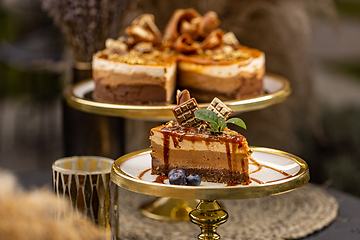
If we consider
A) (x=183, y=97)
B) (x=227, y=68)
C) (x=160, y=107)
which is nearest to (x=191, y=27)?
(x=227, y=68)

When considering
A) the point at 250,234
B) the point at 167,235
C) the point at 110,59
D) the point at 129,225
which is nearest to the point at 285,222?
the point at 250,234

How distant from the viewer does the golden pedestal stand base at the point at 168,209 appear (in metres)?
2.44

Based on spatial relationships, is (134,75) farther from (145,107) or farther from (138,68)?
(145,107)

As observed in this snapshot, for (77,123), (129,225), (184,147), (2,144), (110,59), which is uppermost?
(110,59)

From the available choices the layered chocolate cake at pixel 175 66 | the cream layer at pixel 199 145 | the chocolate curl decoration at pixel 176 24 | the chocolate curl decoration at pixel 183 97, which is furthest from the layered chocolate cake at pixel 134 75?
the cream layer at pixel 199 145

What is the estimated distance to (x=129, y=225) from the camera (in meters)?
2.30

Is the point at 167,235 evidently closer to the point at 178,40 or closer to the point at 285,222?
the point at 285,222

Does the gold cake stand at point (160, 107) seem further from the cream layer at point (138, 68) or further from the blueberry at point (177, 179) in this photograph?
the blueberry at point (177, 179)

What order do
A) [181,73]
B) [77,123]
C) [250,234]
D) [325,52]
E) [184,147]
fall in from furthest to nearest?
1. [325,52]
2. [77,123]
3. [181,73]
4. [250,234]
5. [184,147]

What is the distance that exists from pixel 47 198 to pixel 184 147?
637 mm

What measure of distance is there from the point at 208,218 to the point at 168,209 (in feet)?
2.58

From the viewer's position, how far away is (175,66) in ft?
7.78

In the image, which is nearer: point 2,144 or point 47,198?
point 47,198

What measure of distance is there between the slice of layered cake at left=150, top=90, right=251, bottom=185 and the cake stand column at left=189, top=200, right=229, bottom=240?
0.35 feet
